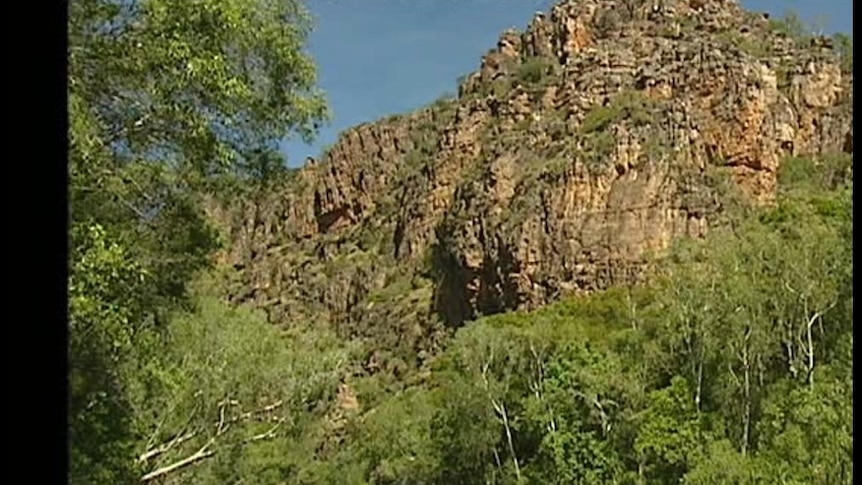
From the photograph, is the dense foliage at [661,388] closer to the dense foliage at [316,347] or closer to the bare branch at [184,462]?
the dense foliage at [316,347]

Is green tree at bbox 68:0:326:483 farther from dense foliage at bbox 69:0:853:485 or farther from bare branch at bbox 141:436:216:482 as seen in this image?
bare branch at bbox 141:436:216:482

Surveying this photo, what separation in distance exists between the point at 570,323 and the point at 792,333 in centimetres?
414

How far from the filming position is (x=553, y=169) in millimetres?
15875

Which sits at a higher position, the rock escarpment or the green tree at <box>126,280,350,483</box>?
the rock escarpment

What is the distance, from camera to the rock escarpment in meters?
14.5

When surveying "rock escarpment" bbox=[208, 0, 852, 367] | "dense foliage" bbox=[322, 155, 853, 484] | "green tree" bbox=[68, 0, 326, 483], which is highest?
"rock escarpment" bbox=[208, 0, 852, 367]

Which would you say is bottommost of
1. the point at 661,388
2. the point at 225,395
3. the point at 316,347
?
the point at 661,388

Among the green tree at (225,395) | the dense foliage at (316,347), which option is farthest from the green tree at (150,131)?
the green tree at (225,395)

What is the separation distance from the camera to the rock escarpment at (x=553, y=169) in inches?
571

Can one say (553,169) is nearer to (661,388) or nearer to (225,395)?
(661,388)

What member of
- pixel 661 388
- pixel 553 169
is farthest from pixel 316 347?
pixel 553 169

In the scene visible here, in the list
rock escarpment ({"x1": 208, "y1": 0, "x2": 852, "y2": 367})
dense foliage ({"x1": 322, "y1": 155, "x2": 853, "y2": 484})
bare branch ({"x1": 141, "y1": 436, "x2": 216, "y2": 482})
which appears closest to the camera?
bare branch ({"x1": 141, "y1": 436, "x2": 216, "y2": 482})

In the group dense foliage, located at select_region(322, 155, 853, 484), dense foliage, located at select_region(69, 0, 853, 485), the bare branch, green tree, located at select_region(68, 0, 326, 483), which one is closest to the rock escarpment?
dense foliage, located at select_region(69, 0, 853, 485)
